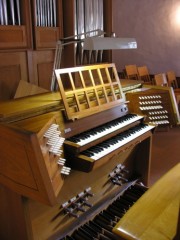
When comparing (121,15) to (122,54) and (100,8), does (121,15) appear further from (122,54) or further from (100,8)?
(100,8)

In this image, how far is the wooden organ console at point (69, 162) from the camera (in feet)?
4.48

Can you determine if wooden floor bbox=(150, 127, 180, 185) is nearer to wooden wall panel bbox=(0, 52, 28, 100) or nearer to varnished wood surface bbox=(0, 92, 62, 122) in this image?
varnished wood surface bbox=(0, 92, 62, 122)

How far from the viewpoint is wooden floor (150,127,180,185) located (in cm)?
327

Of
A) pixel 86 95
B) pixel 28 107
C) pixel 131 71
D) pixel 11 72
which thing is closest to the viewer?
pixel 28 107

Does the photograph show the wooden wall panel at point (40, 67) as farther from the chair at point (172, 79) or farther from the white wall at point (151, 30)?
the white wall at point (151, 30)

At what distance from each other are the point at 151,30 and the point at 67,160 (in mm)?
5561

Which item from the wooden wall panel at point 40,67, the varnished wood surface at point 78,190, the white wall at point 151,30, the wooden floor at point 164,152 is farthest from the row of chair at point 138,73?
the varnished wood surface at point 78,190

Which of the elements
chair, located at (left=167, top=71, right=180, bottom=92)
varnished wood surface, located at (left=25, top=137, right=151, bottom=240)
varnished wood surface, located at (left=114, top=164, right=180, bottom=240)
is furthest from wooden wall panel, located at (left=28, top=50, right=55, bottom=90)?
chair, located at (left=167, top=71, right=180, bottom=92)

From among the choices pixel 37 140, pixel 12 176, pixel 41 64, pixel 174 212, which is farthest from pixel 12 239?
pixel 41 64

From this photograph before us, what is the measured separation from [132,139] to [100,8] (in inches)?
77.5

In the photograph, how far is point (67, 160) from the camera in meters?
1.83

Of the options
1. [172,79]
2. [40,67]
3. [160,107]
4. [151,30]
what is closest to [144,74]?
[172,79]

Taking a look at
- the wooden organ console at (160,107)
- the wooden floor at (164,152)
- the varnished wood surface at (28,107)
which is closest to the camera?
the varnished wood surface at (28,107)

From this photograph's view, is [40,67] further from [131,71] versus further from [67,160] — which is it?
[131,71]
